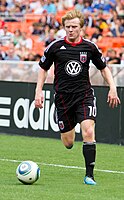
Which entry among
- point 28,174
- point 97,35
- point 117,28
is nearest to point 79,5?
point 117,28

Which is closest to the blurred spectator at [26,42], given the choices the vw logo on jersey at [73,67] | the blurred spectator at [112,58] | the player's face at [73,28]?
the blurred spectator at [112,58]

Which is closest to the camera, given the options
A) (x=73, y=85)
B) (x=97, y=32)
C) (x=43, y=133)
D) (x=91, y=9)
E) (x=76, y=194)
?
(x=76, y=194)

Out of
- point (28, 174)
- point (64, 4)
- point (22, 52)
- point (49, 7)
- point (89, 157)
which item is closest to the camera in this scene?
point (28, 174)

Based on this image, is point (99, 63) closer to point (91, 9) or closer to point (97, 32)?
point (97, 32)

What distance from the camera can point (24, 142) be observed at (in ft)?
51.2

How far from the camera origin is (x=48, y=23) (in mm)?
24812

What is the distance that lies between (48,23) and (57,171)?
1453 centimetres

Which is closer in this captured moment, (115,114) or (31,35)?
(115,114)

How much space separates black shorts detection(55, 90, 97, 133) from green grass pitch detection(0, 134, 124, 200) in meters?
0.77

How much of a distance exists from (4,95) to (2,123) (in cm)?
67

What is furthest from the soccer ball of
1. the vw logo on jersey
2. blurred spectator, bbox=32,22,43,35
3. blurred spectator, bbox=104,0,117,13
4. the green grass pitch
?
blurred spectator, bbox=32,22,43,35

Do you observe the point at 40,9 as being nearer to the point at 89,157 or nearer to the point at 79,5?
the point at 79,5

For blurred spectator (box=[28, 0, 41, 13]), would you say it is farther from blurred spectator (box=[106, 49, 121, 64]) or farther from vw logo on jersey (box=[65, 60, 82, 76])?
vw logo on jersey (box=[65, 60, 82, 76])

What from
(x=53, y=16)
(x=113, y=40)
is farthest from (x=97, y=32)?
(x=53, y=16)
